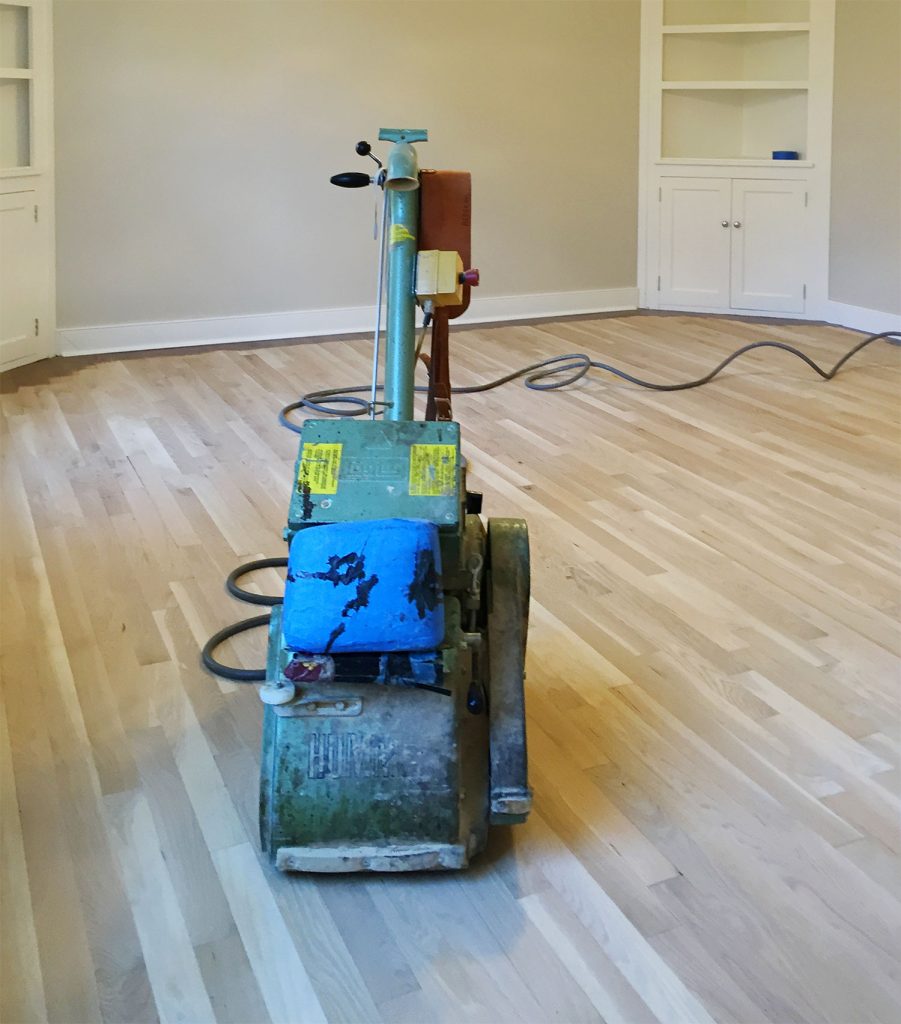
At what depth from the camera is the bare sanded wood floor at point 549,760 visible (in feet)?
4.27

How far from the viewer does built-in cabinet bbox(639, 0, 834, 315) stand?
17.5ft

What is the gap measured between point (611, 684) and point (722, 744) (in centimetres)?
26

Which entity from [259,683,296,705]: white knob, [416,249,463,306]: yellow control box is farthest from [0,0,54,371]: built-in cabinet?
[259,683,296,705]: white knob

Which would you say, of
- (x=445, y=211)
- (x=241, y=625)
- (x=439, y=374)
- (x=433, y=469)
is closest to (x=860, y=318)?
(x=439, y=374)

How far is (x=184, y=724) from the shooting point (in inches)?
73.3

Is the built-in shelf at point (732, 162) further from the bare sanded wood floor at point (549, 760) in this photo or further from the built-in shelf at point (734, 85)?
the bare sanded wood floor at point (549, 760)

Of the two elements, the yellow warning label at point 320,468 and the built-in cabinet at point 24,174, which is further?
the built-in cabinet at point 24,174

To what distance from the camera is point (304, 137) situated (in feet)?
16.4

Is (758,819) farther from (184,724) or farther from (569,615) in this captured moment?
(184,724)

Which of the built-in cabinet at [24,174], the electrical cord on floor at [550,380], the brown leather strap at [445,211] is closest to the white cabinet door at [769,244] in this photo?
the electrical cord on floor at [550,380]

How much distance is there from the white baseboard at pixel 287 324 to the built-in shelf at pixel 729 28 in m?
1.34

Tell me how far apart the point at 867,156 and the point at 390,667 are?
4.64 meters

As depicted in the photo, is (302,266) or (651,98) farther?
(651,98)

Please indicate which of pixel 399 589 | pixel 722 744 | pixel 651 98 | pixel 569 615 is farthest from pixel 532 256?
pixel 399 589
